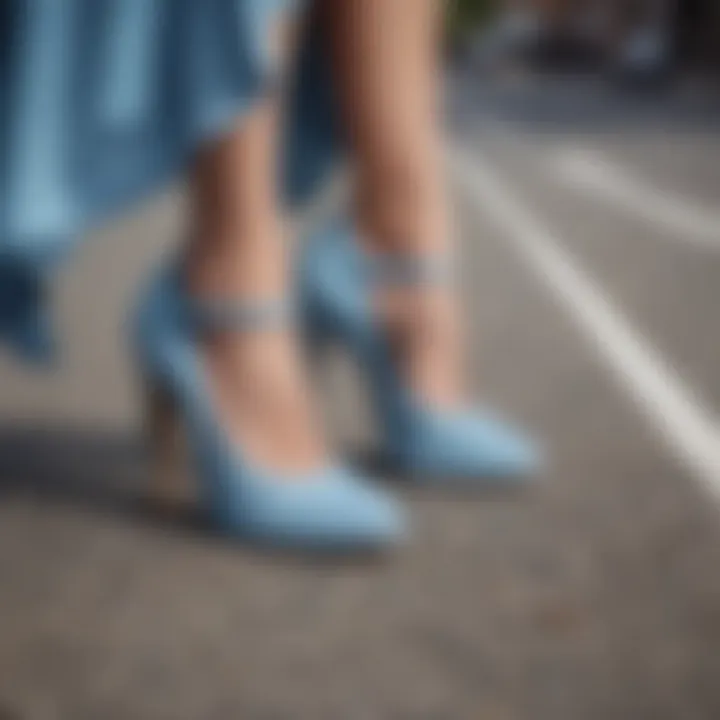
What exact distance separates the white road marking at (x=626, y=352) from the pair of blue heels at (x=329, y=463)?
0.55 feet

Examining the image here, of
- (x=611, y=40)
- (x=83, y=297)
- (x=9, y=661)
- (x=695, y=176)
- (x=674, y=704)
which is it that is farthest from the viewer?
(x=611, y=40)

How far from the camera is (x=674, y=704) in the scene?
1524 millimetres

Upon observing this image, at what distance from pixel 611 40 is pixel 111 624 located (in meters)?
13.9

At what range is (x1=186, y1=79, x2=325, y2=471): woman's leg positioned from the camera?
1.95 metres

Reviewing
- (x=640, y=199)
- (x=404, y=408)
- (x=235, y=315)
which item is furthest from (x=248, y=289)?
(x=640, y=199)

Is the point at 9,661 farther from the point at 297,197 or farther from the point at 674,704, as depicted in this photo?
the point at 297,197

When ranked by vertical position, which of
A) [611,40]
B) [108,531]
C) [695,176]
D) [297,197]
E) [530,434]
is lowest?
[108,531]

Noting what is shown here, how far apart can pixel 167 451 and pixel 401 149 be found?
38 centimetres

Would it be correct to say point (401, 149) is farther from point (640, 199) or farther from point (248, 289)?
point (640, 199)

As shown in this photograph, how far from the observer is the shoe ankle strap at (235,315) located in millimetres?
1962

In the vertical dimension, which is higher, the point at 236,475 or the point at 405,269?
the point at 405,269

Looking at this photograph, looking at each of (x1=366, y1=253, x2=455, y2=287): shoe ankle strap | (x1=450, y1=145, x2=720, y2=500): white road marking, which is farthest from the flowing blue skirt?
(x1=450, y1=145, x2=720, y2=500): white road marking

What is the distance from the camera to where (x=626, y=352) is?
270cm

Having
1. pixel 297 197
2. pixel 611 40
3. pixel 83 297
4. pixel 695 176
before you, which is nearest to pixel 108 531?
pixel 297 197
